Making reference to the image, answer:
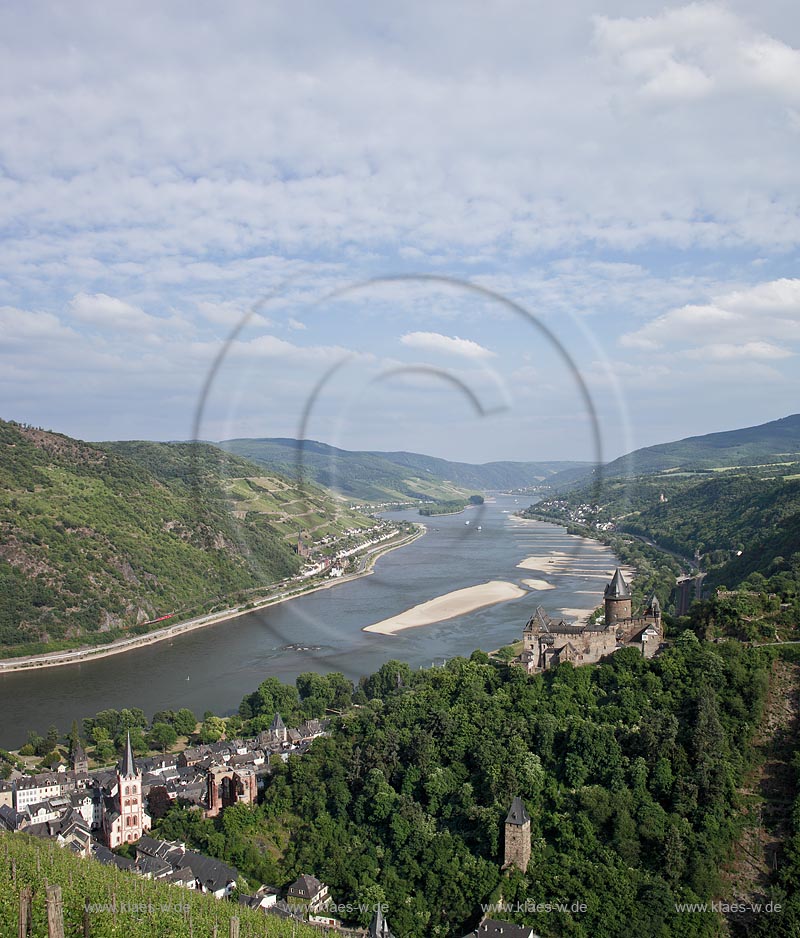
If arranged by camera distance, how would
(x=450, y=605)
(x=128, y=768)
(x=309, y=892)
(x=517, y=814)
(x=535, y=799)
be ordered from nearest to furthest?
(x=309, y=892), (x=517, y=814), (x=535, y=799), (x=128, y=768), (x=450, y=605)

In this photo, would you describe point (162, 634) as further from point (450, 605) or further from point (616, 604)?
point (616, 604)

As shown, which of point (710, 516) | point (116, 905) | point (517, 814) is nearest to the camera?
point (116, 905)

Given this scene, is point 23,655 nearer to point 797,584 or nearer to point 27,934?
point 27,934

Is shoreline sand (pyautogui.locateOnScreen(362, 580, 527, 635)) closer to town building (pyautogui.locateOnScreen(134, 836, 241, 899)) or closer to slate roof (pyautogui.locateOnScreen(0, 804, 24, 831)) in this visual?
slate roof (pyautogui.locateOnScreen(0, 804, 24, 831))

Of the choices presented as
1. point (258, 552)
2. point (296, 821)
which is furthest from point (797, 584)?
point (258, 552)

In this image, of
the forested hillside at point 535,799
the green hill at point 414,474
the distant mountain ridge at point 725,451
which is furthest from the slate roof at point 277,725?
the distant mountain ridge at point 725,451

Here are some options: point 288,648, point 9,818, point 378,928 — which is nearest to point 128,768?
point 9,818

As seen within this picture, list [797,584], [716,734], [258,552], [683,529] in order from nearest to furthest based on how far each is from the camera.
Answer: [716,734]
[797,584]
[258,552]
[683,529]
